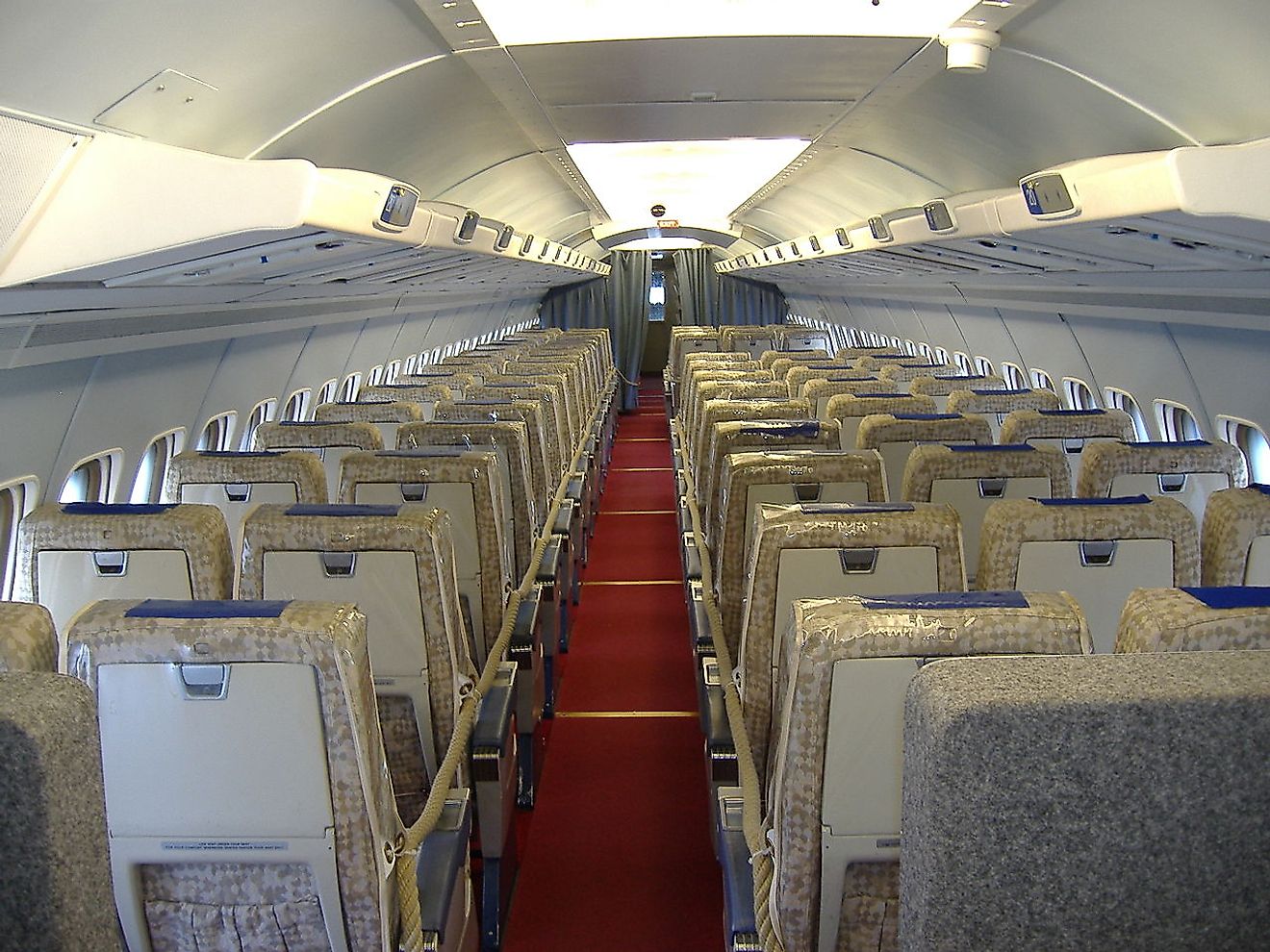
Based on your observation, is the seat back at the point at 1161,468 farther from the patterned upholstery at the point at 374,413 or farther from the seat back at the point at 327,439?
the patterned upholstery at the point at 374,413

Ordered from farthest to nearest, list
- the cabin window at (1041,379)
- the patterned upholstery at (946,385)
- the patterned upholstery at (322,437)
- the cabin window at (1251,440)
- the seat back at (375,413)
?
1. the cabin window at (1041,379)
2. the patterned upholstery at (946,385)
3. the seat back at (375,413)
4. the cabin window at (1251,440)
5. the patterned upholstery at (322,437)

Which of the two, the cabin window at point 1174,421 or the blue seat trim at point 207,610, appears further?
the cabin window at point 1174,421

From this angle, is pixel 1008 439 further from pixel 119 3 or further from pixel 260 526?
pixel 119 3

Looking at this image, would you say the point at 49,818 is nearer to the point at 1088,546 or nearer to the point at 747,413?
the point at 1088,546

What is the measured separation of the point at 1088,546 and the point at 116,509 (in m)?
3.08

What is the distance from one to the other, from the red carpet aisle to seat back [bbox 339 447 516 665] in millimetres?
1337

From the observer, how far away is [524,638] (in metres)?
5.00

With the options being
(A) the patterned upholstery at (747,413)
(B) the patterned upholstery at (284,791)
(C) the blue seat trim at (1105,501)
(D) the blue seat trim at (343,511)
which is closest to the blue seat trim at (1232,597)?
(C) the blue seat trim at (1105,501)

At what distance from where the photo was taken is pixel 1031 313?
390 inches

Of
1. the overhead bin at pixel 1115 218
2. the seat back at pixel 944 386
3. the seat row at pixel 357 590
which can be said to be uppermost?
the overhead bin at pixel 1115 218

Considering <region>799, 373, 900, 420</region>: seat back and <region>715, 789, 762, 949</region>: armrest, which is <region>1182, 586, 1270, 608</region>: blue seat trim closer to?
<region>715, 789, 762, 949</region>: armrest

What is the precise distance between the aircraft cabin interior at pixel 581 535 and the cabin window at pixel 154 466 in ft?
0.12

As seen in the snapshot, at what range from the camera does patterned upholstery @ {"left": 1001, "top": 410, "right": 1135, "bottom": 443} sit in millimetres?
5625

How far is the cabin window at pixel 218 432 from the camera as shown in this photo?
7598mm
